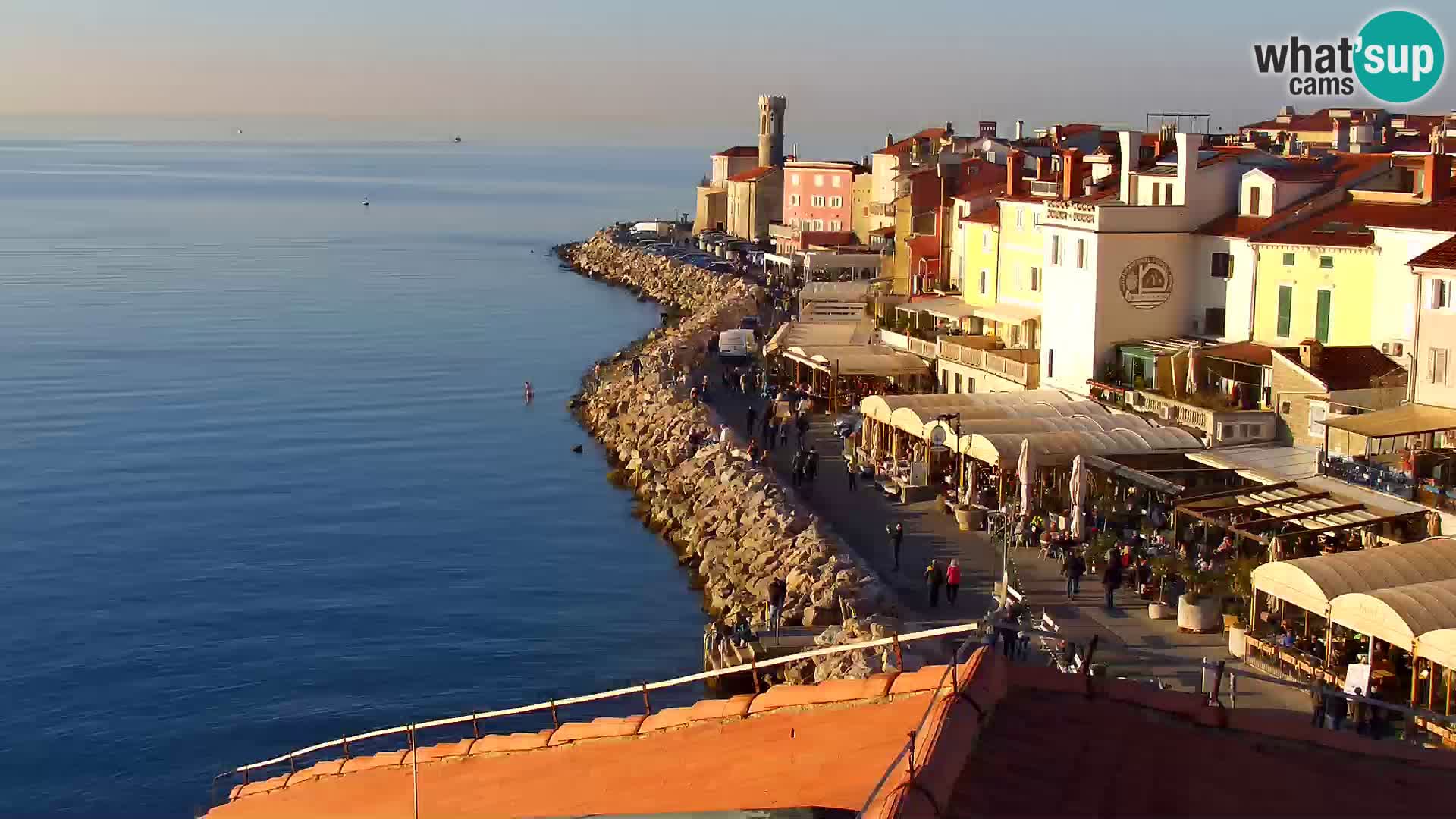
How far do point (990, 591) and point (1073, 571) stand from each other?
152cm

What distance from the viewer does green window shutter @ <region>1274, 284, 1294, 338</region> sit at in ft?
92.3

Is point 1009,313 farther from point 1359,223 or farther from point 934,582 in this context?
point 934,582

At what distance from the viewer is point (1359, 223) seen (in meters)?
27.2

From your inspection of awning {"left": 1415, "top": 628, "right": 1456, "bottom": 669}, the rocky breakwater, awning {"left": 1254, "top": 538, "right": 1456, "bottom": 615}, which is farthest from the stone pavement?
the rocky breakwater

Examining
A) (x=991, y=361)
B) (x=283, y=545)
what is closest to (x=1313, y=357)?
(x=991, y=361)

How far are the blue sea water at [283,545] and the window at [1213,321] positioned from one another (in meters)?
10.7

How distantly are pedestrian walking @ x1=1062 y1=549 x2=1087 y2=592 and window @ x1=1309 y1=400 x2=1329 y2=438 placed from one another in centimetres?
589

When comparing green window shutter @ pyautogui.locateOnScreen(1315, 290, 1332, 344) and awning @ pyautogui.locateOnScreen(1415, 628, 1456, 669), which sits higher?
green window shutter @ pyautogui.locateOnScreen(1315, 290, 1332, 344)

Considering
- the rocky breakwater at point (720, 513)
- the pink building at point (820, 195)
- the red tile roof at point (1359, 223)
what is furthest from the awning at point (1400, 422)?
the pink building at point (820, 195)

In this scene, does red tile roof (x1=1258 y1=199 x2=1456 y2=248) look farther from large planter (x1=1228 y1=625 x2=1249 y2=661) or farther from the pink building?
the pink building

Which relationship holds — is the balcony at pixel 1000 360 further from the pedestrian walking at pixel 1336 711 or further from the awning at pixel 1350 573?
the pedestrian walking at pixel 1336 711

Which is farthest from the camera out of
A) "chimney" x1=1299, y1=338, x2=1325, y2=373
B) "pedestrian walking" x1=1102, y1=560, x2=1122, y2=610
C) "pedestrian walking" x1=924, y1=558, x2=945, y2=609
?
"chimney" x1=1299, y1=338, x2=1325, y2=373

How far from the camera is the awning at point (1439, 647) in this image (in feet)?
48.5

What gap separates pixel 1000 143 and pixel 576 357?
1869 centimetres
